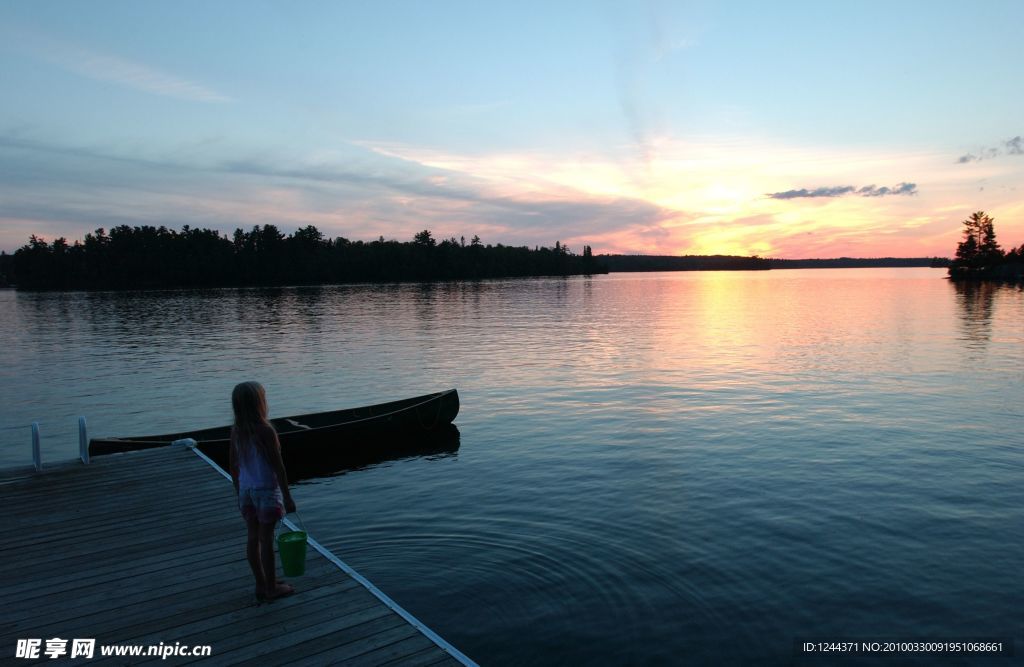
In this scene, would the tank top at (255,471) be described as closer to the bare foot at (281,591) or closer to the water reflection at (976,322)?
the bare foot at (281,591)

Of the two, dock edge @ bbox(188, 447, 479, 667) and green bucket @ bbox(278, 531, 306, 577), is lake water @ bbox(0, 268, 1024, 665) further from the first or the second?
green bucket @ bbox(278, 531, 306, 577)

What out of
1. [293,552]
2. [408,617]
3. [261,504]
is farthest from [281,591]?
[408,617]

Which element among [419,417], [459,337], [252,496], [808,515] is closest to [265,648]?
[252,496]

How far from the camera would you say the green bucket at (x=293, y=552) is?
24.5 feet

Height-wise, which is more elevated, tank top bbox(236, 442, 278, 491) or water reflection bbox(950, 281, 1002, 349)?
tank top bbox(236, 442, 278, 491)

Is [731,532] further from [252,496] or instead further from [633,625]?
[252,496]

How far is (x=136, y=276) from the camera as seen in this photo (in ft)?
641

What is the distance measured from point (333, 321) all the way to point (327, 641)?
63623mm

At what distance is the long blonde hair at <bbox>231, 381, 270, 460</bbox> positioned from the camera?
6754 millimetres

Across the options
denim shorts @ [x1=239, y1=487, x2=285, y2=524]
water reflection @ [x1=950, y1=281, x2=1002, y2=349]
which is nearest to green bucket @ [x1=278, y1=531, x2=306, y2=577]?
denim shorts @ [x1=239, y1=487, x2=285, y2=524]

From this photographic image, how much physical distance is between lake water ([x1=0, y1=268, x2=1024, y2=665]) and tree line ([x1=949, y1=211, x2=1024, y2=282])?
136662mm

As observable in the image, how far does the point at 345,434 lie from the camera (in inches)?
744

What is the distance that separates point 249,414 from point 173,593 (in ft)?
8.48

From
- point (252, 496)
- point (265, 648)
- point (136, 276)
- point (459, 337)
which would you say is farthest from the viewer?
point (136, 276)
